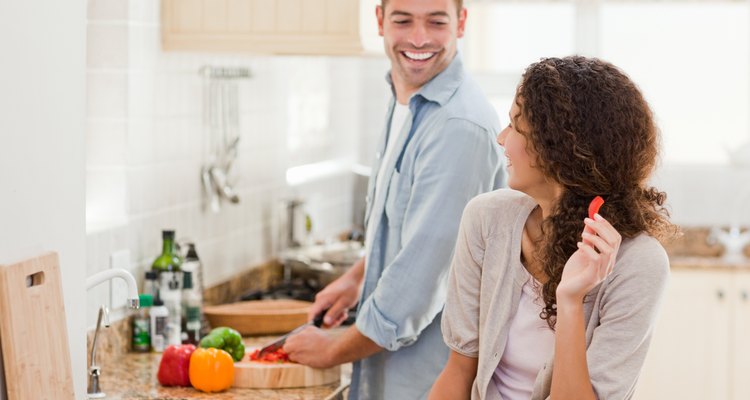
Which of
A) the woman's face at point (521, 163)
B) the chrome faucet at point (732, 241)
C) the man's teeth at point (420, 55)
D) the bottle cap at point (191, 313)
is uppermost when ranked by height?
the man's teeth at point (420, 55)

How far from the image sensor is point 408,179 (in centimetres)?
270

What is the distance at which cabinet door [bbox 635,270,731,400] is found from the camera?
17.2 ft

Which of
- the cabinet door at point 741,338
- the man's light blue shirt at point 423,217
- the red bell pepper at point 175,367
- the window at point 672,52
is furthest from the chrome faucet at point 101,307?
the window at point 672,52

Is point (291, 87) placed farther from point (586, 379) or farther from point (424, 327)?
point (586, 379)

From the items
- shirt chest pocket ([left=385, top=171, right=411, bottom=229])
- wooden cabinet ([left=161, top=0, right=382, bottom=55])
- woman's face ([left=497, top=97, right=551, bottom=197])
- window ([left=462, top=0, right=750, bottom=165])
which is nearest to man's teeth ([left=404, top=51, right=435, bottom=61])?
shirt chest pocket ([left=385, top=171, right=411, bottom=229])

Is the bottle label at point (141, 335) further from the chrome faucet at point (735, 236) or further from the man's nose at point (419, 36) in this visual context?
the chrome faucet at point (735, 236)

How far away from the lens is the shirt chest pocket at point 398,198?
2.71 m

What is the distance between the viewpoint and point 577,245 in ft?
6.46

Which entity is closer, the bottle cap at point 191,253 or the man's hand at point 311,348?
the man's hand at point 311,348

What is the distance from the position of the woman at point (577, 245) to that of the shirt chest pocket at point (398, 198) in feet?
1.99

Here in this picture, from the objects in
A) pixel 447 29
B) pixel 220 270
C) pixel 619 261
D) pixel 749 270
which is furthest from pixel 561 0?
pixel 619 261

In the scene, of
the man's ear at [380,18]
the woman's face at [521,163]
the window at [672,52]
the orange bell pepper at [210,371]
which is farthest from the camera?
the window at [672,52]

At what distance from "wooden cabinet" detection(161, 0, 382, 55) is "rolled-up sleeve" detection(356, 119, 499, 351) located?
0.79 m

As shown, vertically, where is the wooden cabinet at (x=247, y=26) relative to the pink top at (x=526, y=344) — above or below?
above
